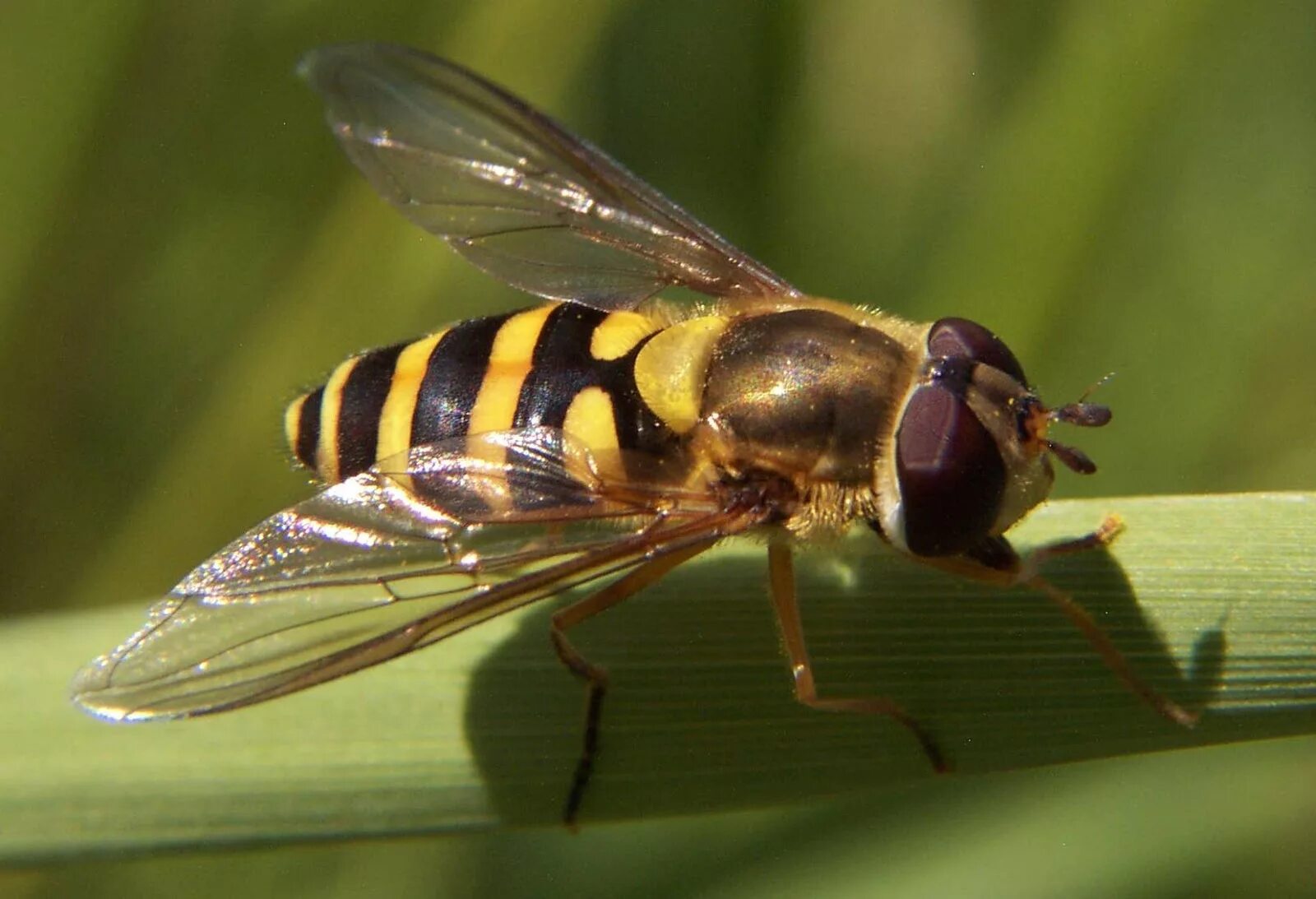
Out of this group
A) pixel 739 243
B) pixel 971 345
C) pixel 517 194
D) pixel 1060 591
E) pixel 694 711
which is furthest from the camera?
pixel 739 243

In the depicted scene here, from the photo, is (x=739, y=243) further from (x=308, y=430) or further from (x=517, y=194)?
(x=308, y=430)

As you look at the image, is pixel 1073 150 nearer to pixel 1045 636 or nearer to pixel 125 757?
pixel 1045 636

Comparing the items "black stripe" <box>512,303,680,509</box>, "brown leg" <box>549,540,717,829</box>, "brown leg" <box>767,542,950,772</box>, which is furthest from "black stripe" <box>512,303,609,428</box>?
"brown leg" <box>767,542,950,772</box>

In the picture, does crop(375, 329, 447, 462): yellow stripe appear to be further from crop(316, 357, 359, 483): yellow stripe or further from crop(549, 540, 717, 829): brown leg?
crop(549, 540, 717, 829): brown leg

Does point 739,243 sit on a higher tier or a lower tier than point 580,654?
higher

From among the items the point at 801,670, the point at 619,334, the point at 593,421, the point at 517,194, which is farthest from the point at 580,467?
the point at 517,194

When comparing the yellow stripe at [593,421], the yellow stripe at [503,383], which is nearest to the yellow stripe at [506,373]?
the yellow stripe at [503,383]

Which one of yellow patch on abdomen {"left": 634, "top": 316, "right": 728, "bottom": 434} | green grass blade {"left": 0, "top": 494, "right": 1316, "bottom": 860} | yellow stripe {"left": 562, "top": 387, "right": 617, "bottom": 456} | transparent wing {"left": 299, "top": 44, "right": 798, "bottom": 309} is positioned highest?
transparent wing {"left": 299, "top": 44, "right": 798, "bottom": 309}
